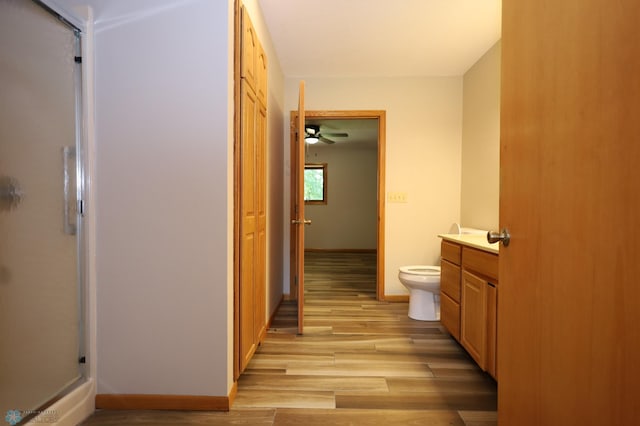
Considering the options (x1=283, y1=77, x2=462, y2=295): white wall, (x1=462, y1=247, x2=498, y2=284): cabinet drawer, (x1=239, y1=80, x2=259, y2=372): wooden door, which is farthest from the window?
(x1=462, y1=247, x2=498, y2=284): cabinet drawer

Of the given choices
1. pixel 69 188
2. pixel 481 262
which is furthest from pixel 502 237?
pixel 69 188

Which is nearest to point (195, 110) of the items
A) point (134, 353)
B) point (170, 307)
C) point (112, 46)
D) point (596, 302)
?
point (112, 46)

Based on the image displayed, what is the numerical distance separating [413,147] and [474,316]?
220 centimetres

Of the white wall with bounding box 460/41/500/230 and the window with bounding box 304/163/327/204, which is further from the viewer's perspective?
the window with bounding box 304/163/327/204

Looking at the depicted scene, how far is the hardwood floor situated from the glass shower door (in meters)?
0.37

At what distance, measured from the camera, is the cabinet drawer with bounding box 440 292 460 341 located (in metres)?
2.43

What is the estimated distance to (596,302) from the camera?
0.76m

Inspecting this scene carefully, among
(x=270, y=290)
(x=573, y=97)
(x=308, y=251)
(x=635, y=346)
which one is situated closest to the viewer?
(x=635, y=346)

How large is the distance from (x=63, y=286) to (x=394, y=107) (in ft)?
10.9

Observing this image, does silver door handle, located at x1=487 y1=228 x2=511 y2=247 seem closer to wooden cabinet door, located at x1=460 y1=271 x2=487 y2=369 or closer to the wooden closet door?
wooden cabinet door, located at x1=460 y1=271 x2=487 y2=369

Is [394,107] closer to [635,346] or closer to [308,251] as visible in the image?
[635,346]

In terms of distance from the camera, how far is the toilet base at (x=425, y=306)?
322cm

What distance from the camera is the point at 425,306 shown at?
3.23 metres

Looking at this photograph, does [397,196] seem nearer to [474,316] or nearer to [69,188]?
[474,316]
